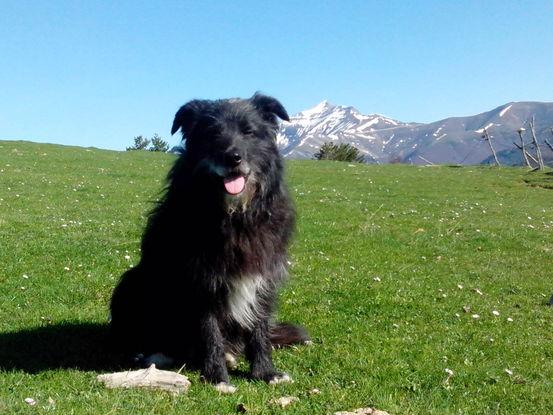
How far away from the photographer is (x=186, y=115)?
626cm

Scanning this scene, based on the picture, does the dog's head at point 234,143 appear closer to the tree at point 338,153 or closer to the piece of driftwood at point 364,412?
the piece of driftwood at point 364,412

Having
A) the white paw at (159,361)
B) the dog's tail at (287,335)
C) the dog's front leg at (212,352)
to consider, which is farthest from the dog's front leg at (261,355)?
the white paw at (159,361)

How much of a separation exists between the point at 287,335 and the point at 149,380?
2203 mm

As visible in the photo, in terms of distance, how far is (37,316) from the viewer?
329 inches

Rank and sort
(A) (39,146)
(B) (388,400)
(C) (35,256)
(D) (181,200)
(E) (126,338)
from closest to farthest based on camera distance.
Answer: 1. (B) (388,400)
2. (D) (181,200)
3. (E) (126,338)
4. (C) (35,256)
5. (A) (39,146)

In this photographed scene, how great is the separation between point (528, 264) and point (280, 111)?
10140 millimetres

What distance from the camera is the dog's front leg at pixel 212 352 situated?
5988 mm

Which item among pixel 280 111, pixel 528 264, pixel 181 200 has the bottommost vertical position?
pixel 528 264

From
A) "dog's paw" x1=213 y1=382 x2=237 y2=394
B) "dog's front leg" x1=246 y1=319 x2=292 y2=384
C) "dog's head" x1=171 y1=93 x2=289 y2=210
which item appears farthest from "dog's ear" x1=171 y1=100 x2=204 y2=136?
"dog's paw" x1=213 y1=382 x2=237 y2=394

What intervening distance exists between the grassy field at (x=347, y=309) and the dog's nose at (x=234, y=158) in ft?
5.50

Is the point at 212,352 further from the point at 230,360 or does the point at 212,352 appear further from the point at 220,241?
the point at 220,241

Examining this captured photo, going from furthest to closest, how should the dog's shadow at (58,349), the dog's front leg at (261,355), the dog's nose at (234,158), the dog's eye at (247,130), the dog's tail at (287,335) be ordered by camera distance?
the dog's tail at (287,335) < the dog's shadow at (58,349) < the dog's front leg at (261,355) < the dog's eye at (247,130) < the dog's nose at (234,158)

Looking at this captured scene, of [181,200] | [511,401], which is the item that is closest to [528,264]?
[511,401]

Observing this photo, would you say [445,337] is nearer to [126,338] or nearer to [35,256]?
[126,338]
